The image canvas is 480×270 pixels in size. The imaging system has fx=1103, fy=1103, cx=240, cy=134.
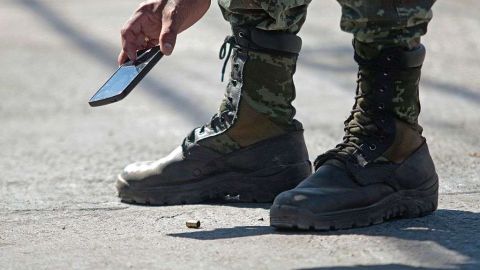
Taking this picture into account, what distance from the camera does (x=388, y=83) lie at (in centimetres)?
291

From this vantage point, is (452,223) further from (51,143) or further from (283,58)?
(51,143)

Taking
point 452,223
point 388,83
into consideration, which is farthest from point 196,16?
point 452,223

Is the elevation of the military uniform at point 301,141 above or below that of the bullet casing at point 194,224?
above

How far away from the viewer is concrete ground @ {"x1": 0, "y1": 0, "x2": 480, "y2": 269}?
2682 millimetres

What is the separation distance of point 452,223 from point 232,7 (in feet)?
2.85

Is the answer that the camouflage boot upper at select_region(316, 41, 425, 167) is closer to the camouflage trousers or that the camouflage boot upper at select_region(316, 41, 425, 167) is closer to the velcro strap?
the camouflage trousers

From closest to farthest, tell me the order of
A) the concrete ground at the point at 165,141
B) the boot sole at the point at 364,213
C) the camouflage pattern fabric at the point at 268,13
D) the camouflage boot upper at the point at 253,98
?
1. the concrete ground at the point at 165,141
2. the boot sole at the point at 364,213
3. the camouflage pattern fabric at the point at 268,13
4. the camouflage boot upper at the point at 253,98

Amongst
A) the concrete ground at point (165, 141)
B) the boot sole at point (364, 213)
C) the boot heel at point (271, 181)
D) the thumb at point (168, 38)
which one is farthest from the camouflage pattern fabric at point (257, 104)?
the boot sole at point (364, 213)

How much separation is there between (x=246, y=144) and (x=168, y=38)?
48 cm

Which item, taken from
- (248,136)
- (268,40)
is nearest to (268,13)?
(268,40)

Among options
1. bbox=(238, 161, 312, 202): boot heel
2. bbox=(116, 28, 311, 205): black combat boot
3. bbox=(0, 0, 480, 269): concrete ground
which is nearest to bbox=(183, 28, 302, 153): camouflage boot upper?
bbox=(116, 28, 311, 205): black combat boot

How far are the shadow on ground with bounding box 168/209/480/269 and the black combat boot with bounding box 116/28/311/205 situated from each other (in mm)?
338

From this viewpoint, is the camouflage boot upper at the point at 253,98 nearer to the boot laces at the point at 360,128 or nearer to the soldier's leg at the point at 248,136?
the soldier's leg at the point at 248,136

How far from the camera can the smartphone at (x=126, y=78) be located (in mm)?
2910
